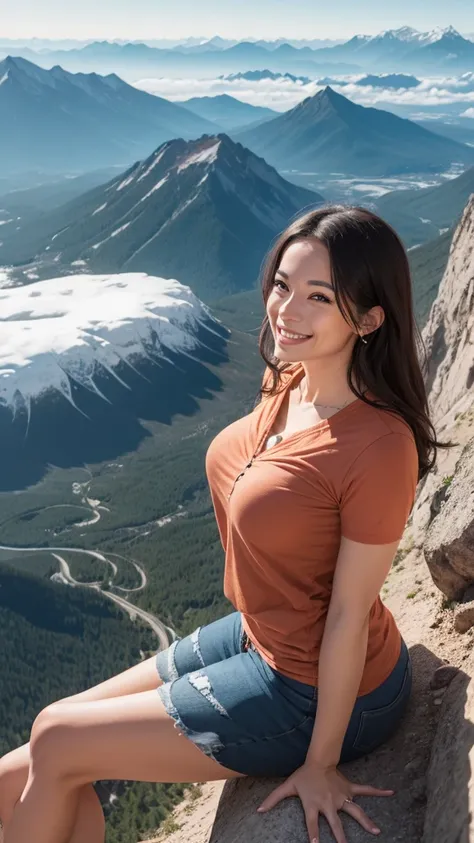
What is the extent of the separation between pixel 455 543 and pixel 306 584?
3940 mm

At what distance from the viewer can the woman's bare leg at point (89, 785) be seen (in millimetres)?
8859

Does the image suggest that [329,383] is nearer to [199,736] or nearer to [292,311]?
[292,311]

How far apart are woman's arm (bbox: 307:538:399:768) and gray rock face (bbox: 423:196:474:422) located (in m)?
16.8

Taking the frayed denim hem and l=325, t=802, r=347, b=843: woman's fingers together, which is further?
the frayed denim hem

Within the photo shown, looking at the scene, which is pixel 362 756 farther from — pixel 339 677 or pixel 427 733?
pixel 339 677

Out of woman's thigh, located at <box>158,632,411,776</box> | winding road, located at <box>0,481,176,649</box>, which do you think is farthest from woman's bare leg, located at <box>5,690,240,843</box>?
winding road, located at <box>0,481,176,649</box>

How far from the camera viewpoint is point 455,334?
37.3 metres

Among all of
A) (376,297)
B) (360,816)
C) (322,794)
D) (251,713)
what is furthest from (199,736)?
(376,297)

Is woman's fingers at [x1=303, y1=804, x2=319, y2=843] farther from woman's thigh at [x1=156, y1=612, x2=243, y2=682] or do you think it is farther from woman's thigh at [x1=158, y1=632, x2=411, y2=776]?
woman's thigh at [x1=156, y1=612, x2=243, y2=682]

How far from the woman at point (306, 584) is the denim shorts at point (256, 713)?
0.02 meters

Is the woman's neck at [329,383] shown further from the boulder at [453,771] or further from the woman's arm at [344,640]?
the boulder at [453,771]

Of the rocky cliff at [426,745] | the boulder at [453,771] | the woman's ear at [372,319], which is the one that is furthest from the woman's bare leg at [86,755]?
the woman's ear at [372,319]

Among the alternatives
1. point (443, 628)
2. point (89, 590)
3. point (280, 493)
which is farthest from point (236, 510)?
point (89, 590)

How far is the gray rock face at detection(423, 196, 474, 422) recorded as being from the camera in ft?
96.8
